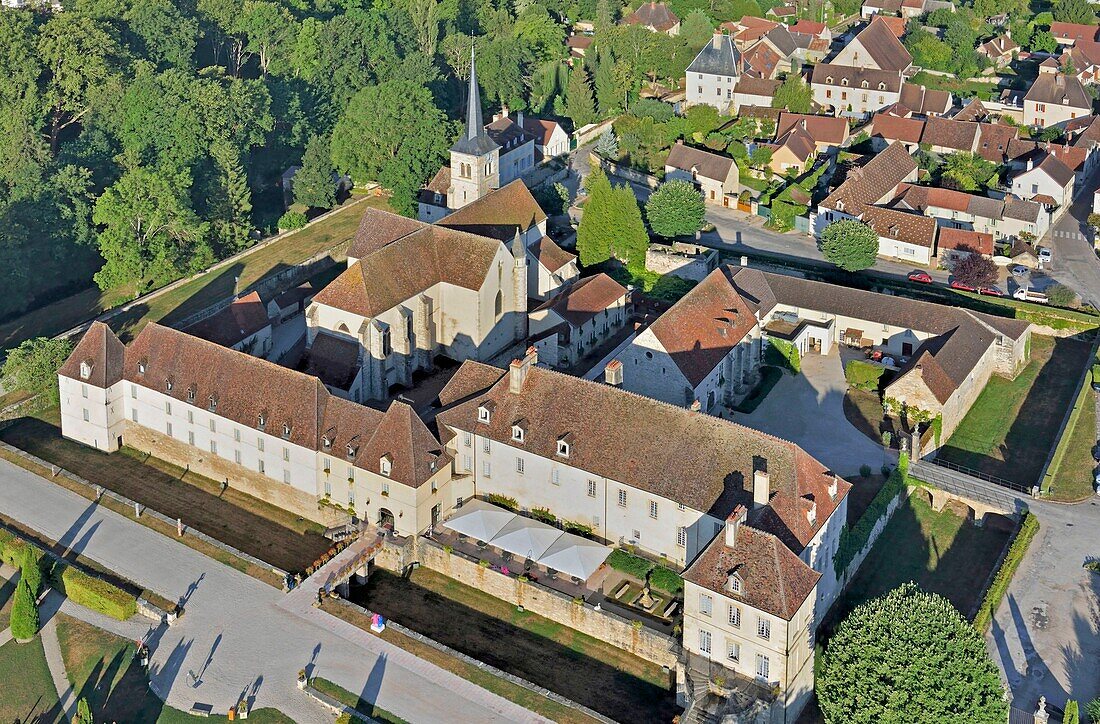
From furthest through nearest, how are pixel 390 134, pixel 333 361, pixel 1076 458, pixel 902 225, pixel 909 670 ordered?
1. pixel 390 134
2. pixel 902 225
3. pixel 333 361
4. pixel 1076 458
5. pixel 909 670

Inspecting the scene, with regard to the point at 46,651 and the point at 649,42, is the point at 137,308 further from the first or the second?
the point at 649,42

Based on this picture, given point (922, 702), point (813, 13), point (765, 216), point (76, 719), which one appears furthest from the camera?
point (813, 13)

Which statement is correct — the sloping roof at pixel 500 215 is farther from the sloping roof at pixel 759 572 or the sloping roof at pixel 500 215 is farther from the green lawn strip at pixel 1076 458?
the green lawn strip at pixel 1076 458

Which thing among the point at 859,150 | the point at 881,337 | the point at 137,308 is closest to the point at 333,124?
the point at 137,308

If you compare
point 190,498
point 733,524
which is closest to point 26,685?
point 190,498

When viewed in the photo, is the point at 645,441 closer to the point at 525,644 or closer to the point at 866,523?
the point at 525,644

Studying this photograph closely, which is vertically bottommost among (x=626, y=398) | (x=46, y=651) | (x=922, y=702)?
(x=46, y=651)
